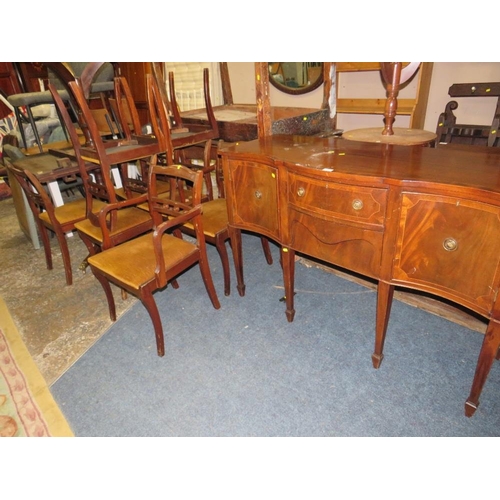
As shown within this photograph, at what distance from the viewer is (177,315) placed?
2.23 m

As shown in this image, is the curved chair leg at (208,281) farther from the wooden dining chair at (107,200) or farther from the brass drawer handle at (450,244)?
the brass drawer handle at (450,244)

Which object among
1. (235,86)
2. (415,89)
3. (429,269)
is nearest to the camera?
(429,269)

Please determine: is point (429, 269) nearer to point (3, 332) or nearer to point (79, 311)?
point (79, 311)

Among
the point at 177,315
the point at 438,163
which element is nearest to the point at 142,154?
the point at 177,315

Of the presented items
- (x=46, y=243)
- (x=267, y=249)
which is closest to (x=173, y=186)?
(x=267, y=249)

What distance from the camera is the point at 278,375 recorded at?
5.76 ft

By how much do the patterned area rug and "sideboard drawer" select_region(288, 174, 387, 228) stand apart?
1.43 metres

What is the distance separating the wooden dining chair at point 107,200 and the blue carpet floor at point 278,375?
52cm

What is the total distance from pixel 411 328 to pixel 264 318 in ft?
2.71

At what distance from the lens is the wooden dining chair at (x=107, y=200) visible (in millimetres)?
2131

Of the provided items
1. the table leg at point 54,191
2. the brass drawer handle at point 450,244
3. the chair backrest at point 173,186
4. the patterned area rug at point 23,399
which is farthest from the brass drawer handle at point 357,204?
the table leg at point 54,191

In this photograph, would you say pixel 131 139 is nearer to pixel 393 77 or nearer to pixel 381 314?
pixel 393 77

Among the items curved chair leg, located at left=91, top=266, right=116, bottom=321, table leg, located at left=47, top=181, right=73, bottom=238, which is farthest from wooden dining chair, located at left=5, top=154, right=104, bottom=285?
curved chair leg, located at left=91, top=266, right=116, bottom=321

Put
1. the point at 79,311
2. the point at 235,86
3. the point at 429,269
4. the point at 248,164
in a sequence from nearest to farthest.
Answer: the point at 429,269 → the point at 248,164 → the point at 79,311 → the point at 235,86
